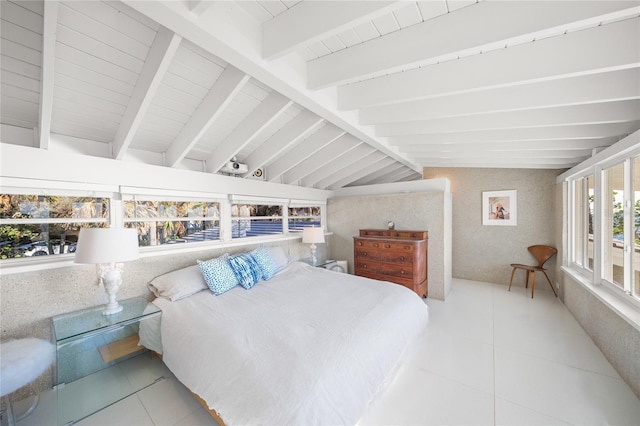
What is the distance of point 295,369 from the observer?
1460 mm

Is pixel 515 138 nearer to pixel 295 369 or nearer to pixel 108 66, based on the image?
pixel 295 369

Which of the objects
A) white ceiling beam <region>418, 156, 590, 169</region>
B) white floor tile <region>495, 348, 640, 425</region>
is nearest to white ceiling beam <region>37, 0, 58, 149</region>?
white floor tile <region>495, 348, 640, 425</region>

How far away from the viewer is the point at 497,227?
495 cm

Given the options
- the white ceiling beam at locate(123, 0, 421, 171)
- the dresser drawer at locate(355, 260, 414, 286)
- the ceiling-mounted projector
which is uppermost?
the white ceiling beam at locate(123, 0, 421, 171)

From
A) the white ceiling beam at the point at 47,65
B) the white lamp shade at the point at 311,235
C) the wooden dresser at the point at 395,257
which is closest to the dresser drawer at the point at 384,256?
the wooden dresser at the point at 395,257

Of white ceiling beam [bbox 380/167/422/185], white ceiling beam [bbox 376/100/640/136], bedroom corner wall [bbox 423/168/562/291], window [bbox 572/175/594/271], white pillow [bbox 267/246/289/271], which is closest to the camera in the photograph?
white ceiling beam [bbox 376/100/640/136]

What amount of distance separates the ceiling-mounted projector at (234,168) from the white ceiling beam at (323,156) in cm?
73

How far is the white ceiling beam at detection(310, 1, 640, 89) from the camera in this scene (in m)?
1.26

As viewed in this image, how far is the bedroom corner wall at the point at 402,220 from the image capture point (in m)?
4.26

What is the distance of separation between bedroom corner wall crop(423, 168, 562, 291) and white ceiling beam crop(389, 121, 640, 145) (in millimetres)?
2321

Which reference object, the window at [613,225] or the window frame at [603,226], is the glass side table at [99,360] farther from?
the window at [613,225]

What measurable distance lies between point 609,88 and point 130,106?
3.67m

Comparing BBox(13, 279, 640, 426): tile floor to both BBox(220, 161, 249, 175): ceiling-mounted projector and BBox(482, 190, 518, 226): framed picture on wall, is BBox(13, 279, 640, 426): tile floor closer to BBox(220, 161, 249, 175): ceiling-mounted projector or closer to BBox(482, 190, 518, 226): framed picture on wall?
BBox(482, 190, 518, 226): framed picture on wall

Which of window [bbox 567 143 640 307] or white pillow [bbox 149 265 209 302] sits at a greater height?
window [bbox 567 143 640 307]
